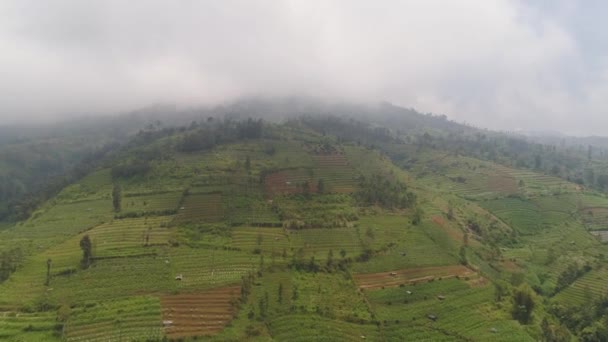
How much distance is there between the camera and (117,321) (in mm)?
53656

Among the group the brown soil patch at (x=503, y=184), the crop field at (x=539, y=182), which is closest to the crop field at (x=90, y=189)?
the brown soil patch at (x=503, y=184)

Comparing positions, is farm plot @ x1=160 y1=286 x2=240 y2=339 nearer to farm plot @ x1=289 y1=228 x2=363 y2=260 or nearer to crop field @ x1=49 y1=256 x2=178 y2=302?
crop field @ x1=49 y1=256 x2=178 y2=302

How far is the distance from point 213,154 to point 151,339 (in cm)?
8681

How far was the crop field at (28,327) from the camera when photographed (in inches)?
1976

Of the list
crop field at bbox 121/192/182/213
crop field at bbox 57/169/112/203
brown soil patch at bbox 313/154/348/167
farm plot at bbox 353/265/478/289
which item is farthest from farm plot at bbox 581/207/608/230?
crop field at bbox 57/169/112/203

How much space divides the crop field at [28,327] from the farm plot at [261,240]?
32294mm

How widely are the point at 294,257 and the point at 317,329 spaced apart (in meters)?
19.3

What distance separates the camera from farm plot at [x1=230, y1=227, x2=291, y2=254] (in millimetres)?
76562

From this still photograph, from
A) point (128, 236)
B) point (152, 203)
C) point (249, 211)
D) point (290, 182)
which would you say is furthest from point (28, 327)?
point (290, 182)

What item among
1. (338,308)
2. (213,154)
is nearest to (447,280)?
(338,308)

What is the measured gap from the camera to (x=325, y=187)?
355ft

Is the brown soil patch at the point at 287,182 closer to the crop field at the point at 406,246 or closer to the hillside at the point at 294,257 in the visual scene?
the hillside at the point at 294,257

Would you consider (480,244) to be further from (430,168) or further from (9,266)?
(9,266)

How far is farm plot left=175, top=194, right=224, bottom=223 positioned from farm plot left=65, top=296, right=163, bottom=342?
30367 mm
